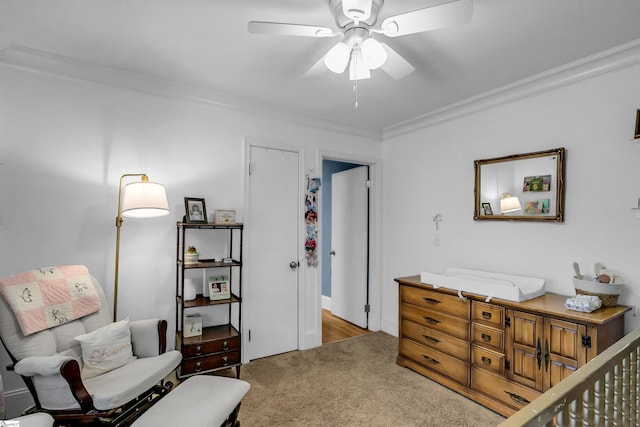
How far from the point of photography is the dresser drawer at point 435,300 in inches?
101

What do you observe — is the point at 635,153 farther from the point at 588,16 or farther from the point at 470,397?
the point at 470,397

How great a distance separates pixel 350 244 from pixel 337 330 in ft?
3.62

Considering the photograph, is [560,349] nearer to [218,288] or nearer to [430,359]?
[430,359]

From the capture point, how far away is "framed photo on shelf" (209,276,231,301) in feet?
8.91

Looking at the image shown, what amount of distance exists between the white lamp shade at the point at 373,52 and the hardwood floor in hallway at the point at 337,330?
298 cm

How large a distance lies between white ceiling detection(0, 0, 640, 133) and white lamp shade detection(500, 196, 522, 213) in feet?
3.19

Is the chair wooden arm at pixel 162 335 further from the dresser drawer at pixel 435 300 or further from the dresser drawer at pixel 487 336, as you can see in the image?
the dresser drawer at pixel 487 336

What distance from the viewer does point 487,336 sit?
2.40m

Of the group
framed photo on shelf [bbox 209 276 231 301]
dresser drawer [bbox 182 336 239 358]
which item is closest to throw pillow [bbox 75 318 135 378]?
dresser drawer [bbox 182 336 239 358]

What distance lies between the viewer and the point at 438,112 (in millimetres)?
3342

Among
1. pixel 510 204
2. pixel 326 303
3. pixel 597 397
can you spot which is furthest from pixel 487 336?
pixel 326 303

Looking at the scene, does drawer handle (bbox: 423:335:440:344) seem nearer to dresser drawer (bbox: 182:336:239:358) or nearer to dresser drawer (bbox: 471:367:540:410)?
dresser drawer (bbox: 471:367:540:410)

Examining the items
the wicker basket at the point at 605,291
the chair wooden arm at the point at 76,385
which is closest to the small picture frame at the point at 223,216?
the chair wooden arm at the point at 76,385

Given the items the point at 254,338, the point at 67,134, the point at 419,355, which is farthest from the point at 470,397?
the point at 67,134
